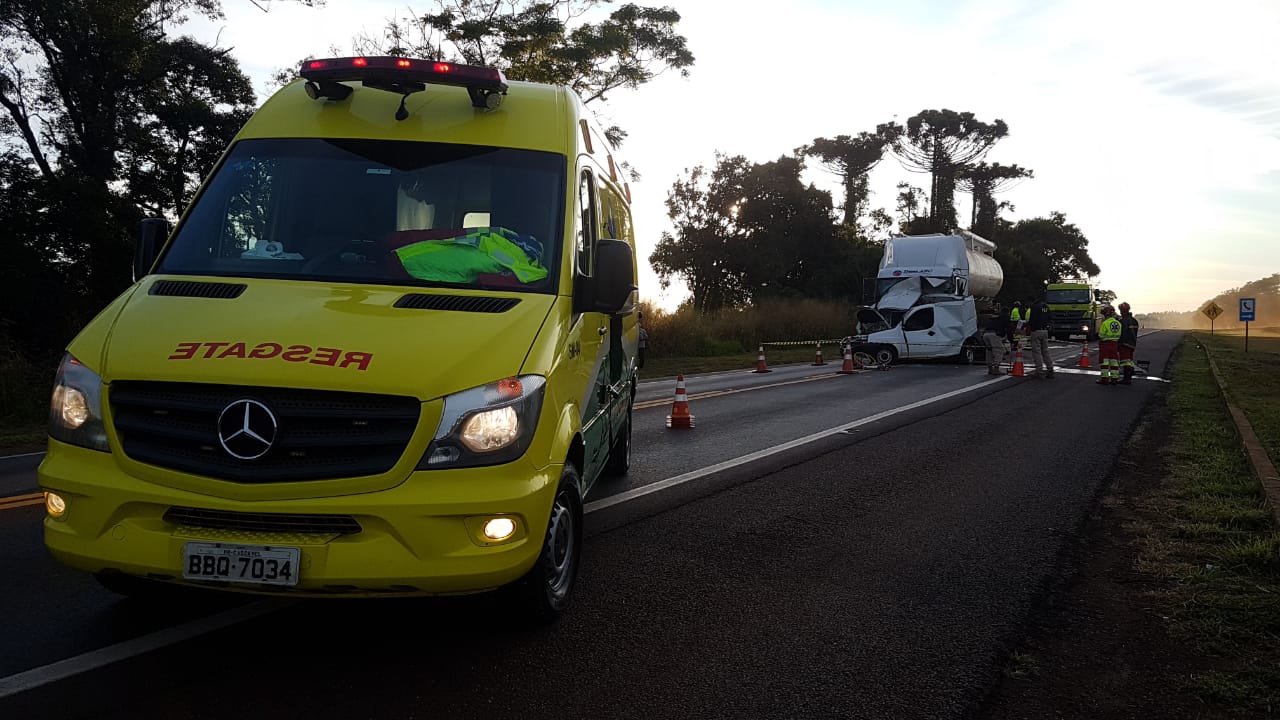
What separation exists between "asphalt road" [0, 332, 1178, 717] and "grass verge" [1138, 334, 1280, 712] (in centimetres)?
61

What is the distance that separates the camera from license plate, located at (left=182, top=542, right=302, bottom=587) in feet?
10.4

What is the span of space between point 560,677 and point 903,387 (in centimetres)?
1516

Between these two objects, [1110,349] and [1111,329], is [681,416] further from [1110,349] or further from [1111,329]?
[1110,349]

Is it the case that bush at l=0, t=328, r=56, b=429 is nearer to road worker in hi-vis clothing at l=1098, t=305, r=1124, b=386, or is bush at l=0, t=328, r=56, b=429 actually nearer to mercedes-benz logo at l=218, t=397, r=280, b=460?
mercedes-benz logo at l=218, t=397, r=280, b=460

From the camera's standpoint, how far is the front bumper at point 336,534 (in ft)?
10.5

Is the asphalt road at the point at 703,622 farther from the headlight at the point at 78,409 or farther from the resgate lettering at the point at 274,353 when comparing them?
the resgate lettering at the point at 274,353

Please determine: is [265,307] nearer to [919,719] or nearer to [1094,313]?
[919,719]

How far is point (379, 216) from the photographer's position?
14.5 ft

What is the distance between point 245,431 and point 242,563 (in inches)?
18.3

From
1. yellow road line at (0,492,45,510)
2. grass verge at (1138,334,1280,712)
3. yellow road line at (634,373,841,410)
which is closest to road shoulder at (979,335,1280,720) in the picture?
grass verge at (1138,334,1280,712)

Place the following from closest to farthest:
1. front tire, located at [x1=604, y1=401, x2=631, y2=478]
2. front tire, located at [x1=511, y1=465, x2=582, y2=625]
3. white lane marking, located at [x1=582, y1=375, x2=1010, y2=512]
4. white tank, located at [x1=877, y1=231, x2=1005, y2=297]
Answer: front tire, located at [x1=511, y1=465, x2=582, y2=625] < white lane marking, located at [x1=582, y1=375, x2=1010, y2=512] < front tire, located at [x1=604, y1=401, x2=631, y2=478] < white tank, located at [x1=877, y1=231, x2=1005, y2=297]

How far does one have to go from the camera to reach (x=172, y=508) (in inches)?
127

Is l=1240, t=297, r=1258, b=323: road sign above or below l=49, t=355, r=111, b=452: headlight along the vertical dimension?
above

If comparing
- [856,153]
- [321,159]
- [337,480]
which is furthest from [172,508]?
[856,153]
